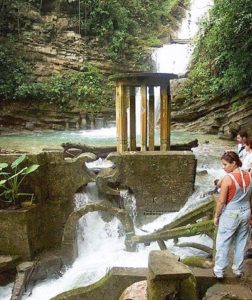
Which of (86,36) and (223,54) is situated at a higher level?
(86,36)

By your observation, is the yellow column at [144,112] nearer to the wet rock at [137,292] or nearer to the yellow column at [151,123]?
the yellow column at [151,123]

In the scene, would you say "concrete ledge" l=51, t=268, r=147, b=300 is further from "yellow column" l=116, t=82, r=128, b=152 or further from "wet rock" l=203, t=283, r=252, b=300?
"yellow column" l=116, t=82, r=128, b=152

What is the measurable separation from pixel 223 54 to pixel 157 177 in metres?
9.11

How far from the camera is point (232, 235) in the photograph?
194 inches

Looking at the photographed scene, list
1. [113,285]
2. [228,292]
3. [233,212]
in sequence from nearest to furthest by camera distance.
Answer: [228,292] → [233,212] → [113,285]

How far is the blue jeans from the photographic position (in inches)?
191

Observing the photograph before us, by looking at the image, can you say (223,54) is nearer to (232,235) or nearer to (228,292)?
(232,235)

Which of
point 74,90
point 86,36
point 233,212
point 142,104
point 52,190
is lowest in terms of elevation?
point 52,190

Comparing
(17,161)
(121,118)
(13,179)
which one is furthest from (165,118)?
(13,179)

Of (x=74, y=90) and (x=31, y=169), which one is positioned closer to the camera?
(x=31, y=169)

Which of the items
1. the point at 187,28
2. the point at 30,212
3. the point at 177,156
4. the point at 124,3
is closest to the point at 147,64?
the point at 124,3

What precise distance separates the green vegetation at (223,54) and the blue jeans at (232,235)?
968cm

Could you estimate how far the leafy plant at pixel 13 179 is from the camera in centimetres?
803

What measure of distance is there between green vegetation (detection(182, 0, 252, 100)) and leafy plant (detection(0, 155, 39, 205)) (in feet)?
30.4
